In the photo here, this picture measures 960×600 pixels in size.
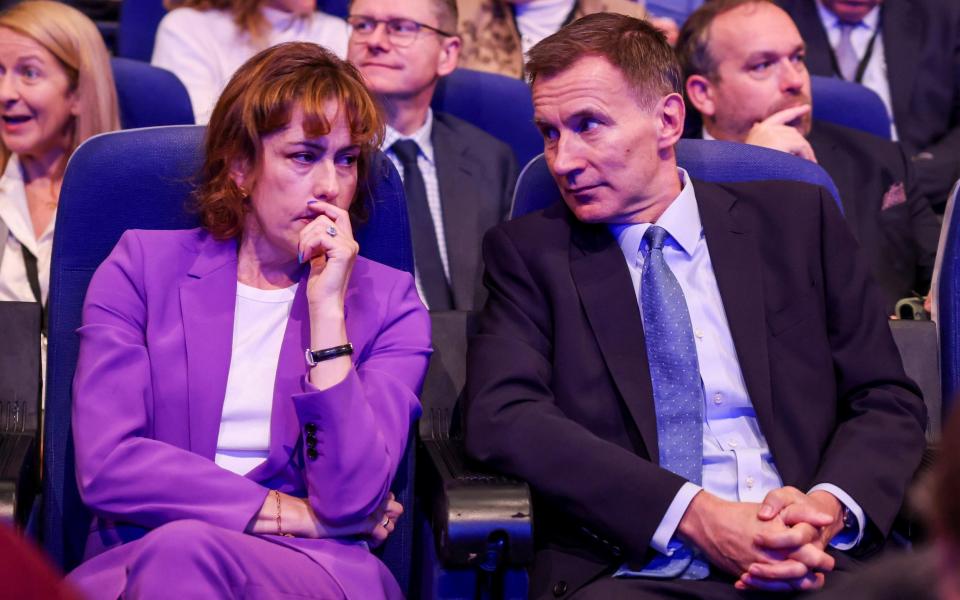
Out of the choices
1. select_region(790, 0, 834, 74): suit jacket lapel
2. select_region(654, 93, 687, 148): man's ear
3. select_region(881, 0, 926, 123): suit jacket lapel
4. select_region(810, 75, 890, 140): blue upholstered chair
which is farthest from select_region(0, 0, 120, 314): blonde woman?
select_region(881, 0, 926, 123): suit jacket lapel

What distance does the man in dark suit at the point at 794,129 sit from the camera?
309 centimetres

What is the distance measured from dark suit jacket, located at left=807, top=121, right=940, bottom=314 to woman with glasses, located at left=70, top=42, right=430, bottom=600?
55.9 inches

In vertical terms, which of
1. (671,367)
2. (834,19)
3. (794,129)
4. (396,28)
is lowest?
(671,367)

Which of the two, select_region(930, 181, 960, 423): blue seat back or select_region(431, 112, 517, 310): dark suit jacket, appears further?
select_region(431, 112, 517, 310): dark suit jacket

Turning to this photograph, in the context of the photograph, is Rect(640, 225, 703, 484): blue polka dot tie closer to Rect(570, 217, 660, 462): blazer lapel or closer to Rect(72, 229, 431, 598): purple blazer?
Rect(570, 217, 660, 462): blazer lapel

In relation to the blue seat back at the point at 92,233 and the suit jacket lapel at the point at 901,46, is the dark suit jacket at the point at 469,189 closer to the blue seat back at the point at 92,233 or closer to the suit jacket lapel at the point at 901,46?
the blue seat back at the point at 92,233

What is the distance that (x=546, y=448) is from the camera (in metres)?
1.99

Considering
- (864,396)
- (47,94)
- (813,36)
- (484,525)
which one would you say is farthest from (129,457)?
(813,36)

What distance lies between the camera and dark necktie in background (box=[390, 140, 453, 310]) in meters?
2.99

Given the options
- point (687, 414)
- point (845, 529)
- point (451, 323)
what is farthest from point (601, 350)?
point (845, 529)

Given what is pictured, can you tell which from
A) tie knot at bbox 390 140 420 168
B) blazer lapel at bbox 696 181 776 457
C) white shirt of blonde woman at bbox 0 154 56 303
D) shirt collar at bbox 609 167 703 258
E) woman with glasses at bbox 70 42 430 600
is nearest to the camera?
woman with glasses at bbox 70 42 430 600

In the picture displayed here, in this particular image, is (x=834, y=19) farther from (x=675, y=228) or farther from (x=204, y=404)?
(x=204, y=404)

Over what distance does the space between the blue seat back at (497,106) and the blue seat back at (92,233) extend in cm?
120

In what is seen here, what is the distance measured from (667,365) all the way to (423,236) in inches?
41.7
